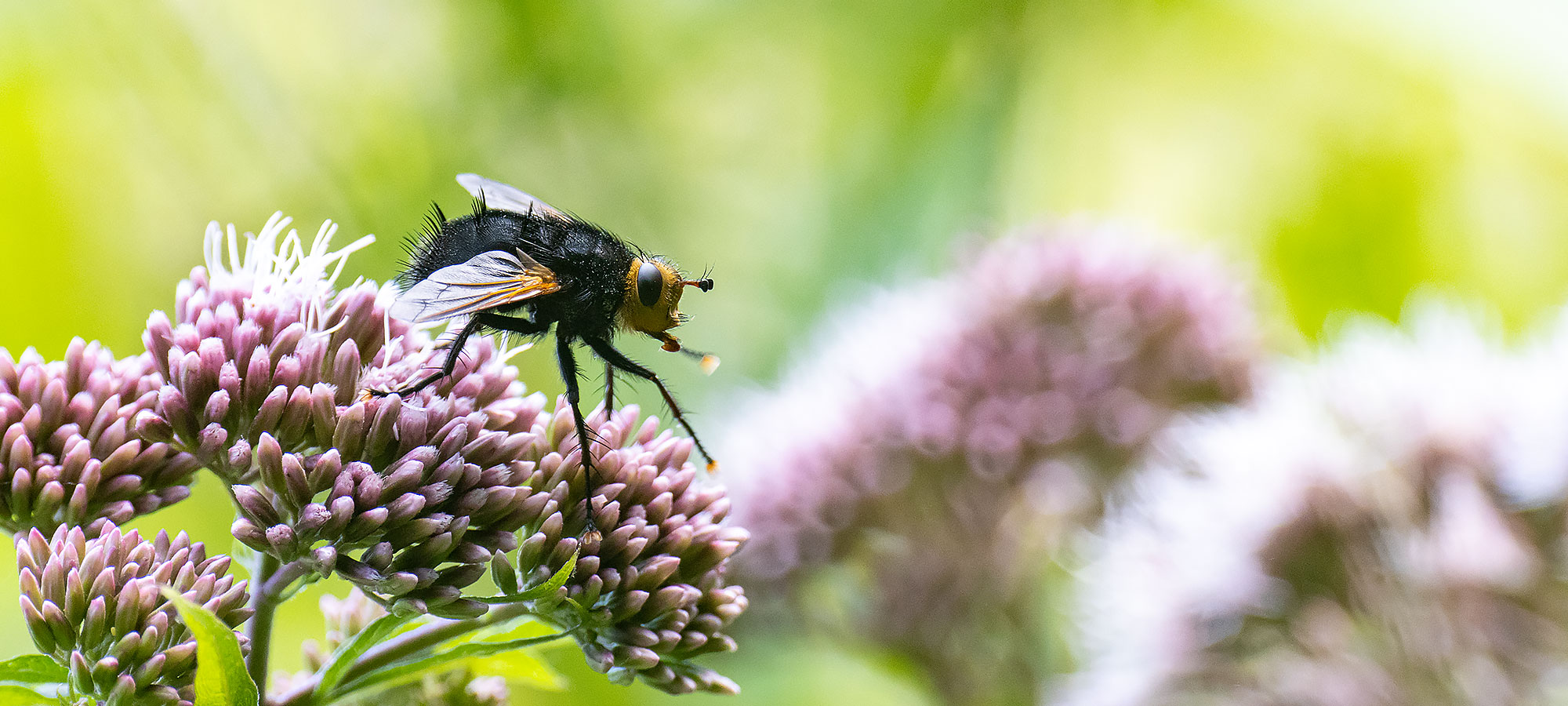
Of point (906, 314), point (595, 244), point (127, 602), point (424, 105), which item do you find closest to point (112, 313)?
point (424, 105)

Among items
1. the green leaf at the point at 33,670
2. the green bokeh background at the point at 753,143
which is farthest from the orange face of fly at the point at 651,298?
the green bokeh background at the point at 753,143

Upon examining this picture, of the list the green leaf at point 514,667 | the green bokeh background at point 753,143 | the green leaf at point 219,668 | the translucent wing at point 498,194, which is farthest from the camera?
the green bokeh background at point 753,143

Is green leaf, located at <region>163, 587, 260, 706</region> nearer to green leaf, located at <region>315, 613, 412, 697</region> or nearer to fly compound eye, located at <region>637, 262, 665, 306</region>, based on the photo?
green leaf, located at <region>315, 613, 412, 697</region>

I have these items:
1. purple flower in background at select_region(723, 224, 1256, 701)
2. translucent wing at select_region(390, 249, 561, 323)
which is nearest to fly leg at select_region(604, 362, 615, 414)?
translucent wing at select_region(390, 249, 561, 323)

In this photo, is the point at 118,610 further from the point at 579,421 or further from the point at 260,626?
the point at 579,421

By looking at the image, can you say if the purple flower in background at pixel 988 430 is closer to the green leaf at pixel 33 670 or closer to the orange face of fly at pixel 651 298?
the orange face of fly at pixel 651 298
